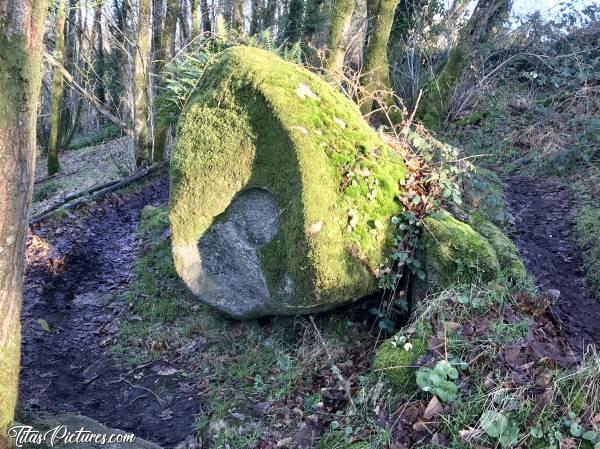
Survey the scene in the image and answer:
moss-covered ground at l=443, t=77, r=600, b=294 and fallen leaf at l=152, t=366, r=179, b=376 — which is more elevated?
moss-covered ground at l=443, t=77, r=600, b=294

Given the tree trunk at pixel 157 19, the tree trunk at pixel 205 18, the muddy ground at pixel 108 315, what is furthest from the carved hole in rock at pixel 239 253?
the tree trunk at pixel 205 18

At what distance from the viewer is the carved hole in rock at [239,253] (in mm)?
4795

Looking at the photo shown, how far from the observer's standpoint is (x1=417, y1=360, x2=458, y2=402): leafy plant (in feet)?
10.8

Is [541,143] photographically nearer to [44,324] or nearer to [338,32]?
[338,32]

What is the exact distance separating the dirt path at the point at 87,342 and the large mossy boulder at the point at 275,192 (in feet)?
3.83

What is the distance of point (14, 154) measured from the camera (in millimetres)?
3074

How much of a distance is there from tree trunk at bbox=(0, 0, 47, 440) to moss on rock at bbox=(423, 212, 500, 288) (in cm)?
336

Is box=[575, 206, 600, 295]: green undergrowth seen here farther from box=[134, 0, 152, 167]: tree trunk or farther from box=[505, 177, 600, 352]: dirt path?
box=[134, 0, 152, 167]: tree trunk

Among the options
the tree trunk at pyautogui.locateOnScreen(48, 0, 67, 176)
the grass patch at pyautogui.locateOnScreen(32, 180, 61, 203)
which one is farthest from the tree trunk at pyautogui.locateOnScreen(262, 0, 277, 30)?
the grass patch at pyautogui.locateOnScreen(32, 180, 61, 203)

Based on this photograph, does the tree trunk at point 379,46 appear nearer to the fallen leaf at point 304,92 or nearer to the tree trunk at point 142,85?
the fallen leaf at point 304,92

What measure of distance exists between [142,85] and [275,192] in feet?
26.8

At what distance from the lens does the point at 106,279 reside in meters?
7.09

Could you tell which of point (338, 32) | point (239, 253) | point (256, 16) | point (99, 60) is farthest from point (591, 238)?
point (99, 60)

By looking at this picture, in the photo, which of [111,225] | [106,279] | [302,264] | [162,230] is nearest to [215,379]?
[302,264]
